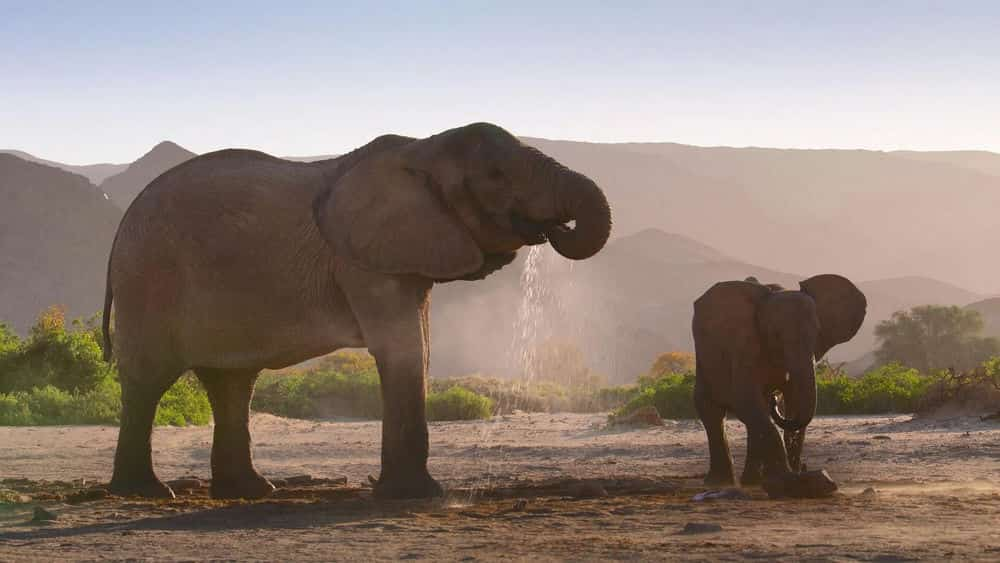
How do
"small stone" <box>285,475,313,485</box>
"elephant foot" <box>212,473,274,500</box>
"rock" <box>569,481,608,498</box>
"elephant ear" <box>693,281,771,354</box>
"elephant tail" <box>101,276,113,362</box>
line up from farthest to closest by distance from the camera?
"small stone" <box>285,475,313,485</box>
"elephant tail" <box>101,276,113,362</box>
"elephant foot" <box>212,473,274,500</box>
"elephant ear" <box>693,281,771,354</box>
"rock" <box>569,481,608,498</box>

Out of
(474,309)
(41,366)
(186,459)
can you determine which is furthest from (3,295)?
(186,459)

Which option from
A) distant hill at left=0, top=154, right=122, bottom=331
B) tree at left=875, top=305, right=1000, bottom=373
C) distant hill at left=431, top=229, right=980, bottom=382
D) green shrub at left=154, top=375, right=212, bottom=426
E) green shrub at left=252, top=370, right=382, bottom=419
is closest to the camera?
green shrub at left=154, top=375, right=212, bottom=426

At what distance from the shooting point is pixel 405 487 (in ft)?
34.9

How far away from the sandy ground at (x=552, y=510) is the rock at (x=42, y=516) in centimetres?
9

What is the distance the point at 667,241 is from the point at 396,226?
404 feet

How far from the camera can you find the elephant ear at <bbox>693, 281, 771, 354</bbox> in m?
12.1

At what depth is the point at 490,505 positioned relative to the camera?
1071 cm

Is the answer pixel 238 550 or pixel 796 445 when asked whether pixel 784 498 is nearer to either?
pixel 796 445

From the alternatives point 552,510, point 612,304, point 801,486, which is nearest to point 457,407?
point 801,486

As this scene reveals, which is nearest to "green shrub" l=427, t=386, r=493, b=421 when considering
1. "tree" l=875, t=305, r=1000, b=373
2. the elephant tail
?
the elephant tail

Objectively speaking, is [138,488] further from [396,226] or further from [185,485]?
[396,226]

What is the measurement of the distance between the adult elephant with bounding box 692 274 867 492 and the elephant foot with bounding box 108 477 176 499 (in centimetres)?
465

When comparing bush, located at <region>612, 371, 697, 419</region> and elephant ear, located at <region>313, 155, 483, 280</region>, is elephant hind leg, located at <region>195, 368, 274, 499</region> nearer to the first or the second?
elephant ear, located at <region>313, 155, 483, 280</region>

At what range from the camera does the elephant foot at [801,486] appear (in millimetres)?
10602
